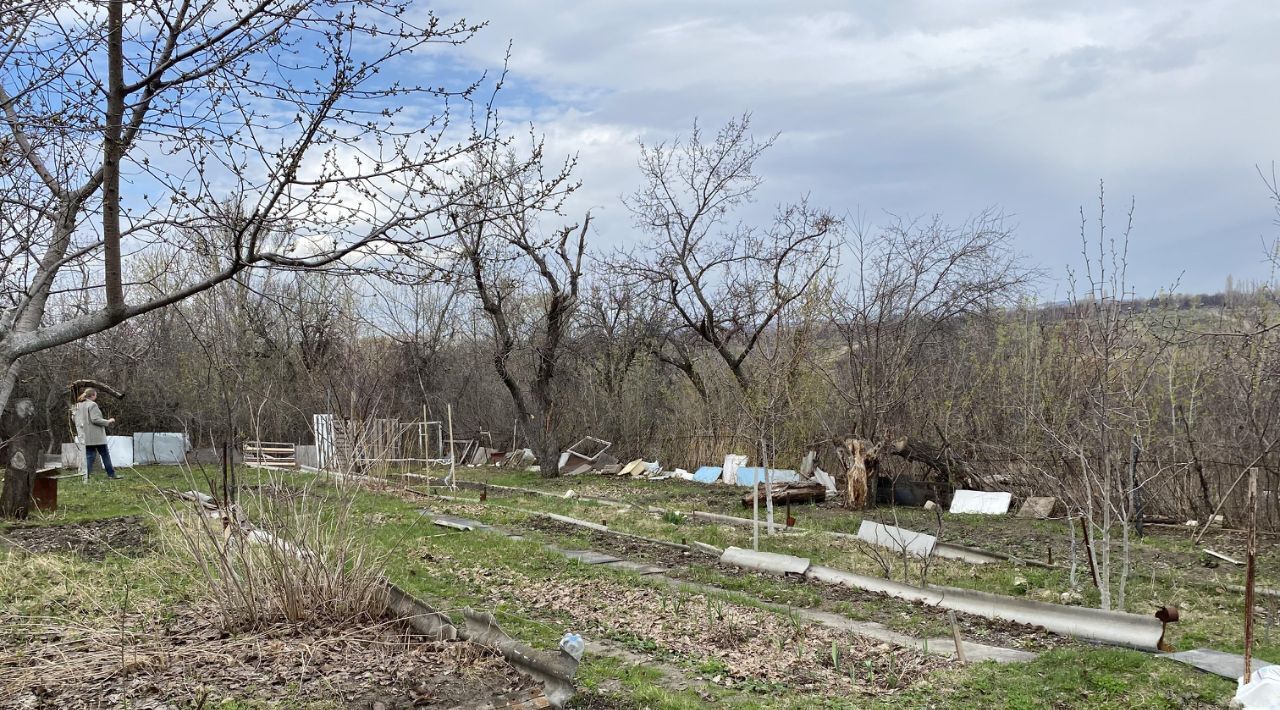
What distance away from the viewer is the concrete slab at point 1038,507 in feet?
41.6

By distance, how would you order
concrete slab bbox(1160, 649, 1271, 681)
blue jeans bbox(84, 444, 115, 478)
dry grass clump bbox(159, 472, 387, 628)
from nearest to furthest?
concrete slab bbox(1160, 649, 1271, 681)
dry grass clump bbox(159, 472, 387, 628)
blue jeans bbox(84, 444, 115, 478)

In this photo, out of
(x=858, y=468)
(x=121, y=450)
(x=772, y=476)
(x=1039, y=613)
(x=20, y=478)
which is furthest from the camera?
(x=121, y=450)

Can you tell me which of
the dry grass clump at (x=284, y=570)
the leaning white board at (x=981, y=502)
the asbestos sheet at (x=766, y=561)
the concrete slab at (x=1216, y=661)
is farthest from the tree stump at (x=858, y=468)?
the dry grass clump at (x=284, y=570)

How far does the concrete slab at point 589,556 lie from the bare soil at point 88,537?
4.06m

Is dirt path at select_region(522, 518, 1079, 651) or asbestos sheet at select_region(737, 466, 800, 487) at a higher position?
asbestos sheet at select_region(737, 466, 800, 487)

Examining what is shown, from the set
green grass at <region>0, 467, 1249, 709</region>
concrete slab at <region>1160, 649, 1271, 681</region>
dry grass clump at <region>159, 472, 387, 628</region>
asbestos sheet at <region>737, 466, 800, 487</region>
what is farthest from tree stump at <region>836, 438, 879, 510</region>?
dry grass clump at <region>159, 472, 387, 628</region>

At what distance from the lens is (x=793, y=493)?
14102 millimetres

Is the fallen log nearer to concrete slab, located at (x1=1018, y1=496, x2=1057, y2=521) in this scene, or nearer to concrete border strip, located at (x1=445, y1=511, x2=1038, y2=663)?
concrete slab, located at (x1=1018, y1=496, x2=1057, y2=521)

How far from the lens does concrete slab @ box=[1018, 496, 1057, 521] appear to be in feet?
41.6

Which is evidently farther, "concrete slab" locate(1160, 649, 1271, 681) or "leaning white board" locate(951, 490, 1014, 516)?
"leaning white board" locate(951, 490, 1014, 516)

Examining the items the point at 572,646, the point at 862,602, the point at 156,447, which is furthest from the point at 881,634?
the point at 156,447

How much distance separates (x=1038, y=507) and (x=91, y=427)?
16228 mm

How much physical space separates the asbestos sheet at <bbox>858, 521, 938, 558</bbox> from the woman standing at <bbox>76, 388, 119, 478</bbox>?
519 inches

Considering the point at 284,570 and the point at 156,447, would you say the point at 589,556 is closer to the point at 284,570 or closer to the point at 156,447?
the point at 284,570
